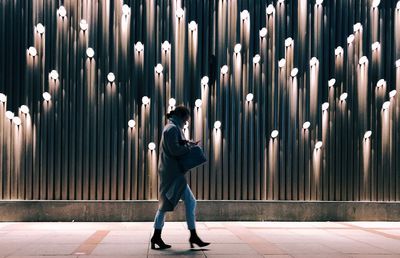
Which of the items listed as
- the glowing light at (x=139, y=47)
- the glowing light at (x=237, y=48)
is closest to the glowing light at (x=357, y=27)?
the glowing light at (x=237, y=48)

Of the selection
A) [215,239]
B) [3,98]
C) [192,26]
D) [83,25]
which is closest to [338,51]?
[192,26]

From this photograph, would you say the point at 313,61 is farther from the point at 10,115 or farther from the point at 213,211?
the point at 10,115

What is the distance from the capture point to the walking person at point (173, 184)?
584 cm

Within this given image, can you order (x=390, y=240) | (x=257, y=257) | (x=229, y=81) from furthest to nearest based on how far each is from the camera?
(x=229, y=81)
(x=390, y=240)
(x=257, y=257)

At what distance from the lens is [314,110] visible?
892 centimetres

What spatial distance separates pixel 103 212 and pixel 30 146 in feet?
5.67

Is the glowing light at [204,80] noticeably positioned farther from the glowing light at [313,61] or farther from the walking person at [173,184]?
the walking person at [173,184]

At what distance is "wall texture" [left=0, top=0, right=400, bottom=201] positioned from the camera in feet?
28.0

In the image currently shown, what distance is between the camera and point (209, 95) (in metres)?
8.80

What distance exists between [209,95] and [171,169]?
10.2ft

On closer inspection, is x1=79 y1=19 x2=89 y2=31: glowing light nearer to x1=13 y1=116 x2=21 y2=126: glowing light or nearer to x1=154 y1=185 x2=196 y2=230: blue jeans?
x1=13 y1=116 x2=21 y2=126: glowing light

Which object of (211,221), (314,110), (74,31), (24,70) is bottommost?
(211,221)

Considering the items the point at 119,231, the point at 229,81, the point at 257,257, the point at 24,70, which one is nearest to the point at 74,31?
the point at 24,70

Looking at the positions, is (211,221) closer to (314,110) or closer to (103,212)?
(103,212)
